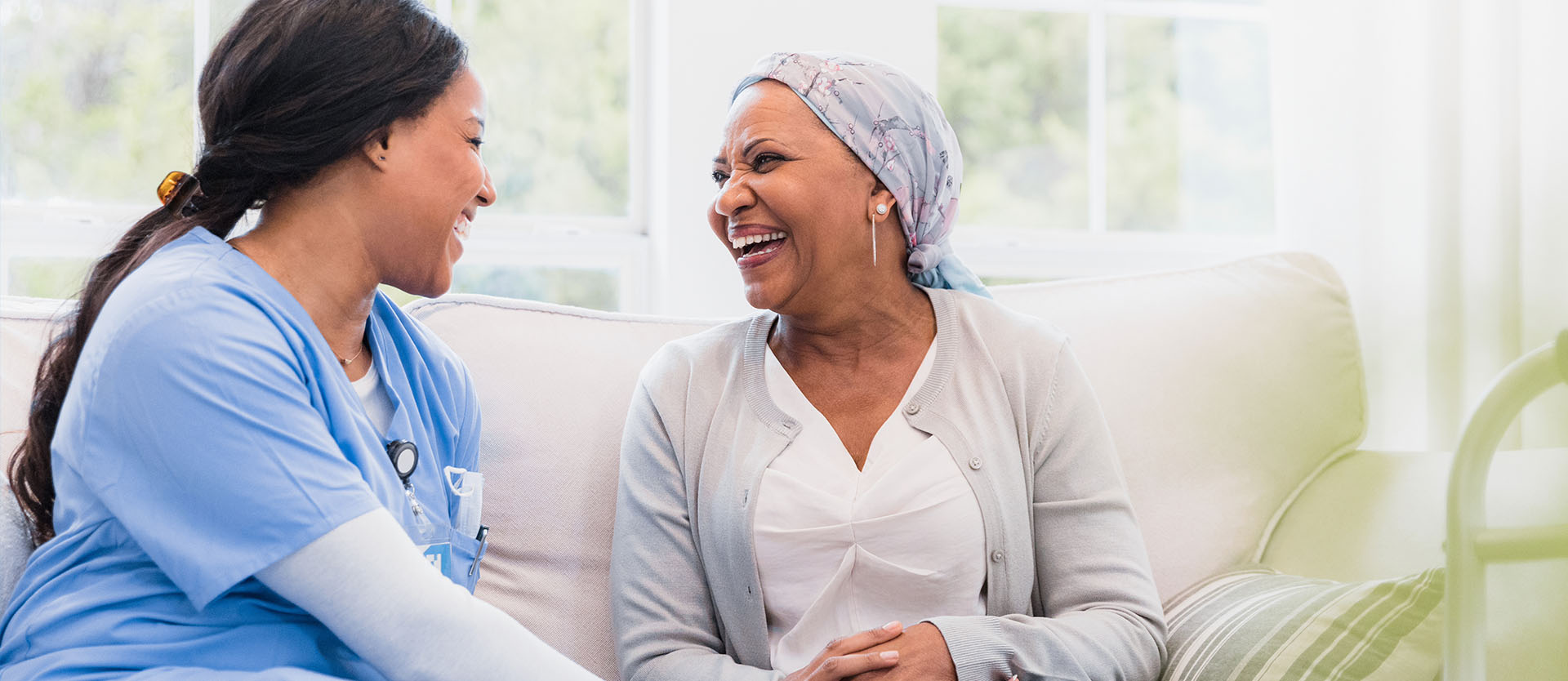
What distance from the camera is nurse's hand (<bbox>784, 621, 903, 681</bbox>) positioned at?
4.09ft

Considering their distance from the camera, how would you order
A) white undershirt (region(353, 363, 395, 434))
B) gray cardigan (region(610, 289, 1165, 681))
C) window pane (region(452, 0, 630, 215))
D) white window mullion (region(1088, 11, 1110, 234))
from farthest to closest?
white window mullion (region(1088, 11, 1110, 234)), window pane (region(452, 0, 630, 215)), gray cardigan (region(610, 289, 1165, 681)), white undershirt (region(353, 363, 395, 434))

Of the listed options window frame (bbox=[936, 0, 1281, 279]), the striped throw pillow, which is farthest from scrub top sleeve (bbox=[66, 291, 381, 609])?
window frame (bbox=[936, 0, 1281, 279])

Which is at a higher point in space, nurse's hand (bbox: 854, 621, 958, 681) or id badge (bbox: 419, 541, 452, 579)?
id badge (bbox: 419, 541, 452, 579)

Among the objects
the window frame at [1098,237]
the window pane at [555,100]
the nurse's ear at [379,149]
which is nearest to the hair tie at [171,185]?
the nurse's ear at [379,149]

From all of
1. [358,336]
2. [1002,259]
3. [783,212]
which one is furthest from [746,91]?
[1002,259]

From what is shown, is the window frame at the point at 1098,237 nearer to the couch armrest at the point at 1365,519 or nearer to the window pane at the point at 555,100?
the window pane at the point at 555,100

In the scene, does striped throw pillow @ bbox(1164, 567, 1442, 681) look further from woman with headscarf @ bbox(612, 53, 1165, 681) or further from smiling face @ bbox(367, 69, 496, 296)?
smiling face @ bbox(367, 69, 496, 296)

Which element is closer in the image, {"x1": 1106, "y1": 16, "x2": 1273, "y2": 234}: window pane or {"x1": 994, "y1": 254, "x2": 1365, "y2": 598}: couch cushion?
{"x1": 994, "y1": 254, "x2": 1365, "y2": 598}: couch cushion

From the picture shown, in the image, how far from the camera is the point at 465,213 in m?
1.29

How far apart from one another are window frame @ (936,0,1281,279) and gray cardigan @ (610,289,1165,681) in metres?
1.31

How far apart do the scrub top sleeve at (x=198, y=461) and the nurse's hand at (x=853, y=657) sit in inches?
21.5

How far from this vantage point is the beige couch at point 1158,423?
4.94 feet

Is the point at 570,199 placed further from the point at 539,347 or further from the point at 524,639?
the point at 524,639

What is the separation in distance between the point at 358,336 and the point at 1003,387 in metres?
0.77
